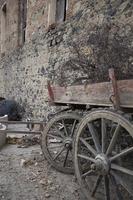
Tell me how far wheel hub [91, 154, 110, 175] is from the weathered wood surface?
18.1 inches

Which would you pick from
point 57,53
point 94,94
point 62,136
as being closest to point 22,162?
point 62,136

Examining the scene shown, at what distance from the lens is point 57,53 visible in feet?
21.9

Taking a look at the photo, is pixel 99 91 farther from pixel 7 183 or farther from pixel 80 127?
pixel 7 183

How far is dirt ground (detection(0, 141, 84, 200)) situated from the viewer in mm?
2993

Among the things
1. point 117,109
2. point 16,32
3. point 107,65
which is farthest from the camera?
point 16,32

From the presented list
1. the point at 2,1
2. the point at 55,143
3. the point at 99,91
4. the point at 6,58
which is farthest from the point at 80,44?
the point at 2,1

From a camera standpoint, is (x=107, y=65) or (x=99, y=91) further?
(x=107, y=65)

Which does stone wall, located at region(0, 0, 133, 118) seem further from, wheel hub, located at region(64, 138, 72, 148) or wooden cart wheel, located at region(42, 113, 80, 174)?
wheel hub, located at region(64, 138, 72, 148)

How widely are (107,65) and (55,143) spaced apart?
182 cm

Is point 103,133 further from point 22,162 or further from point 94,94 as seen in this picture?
point 22,162

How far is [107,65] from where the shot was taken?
3113 millimetres

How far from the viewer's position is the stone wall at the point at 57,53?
4.30 m

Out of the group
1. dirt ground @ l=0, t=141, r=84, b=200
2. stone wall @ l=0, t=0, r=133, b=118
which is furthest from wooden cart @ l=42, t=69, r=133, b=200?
stone wall @ l=0, t=0, r=133, b=118

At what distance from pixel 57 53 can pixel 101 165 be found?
4566 millimetres
